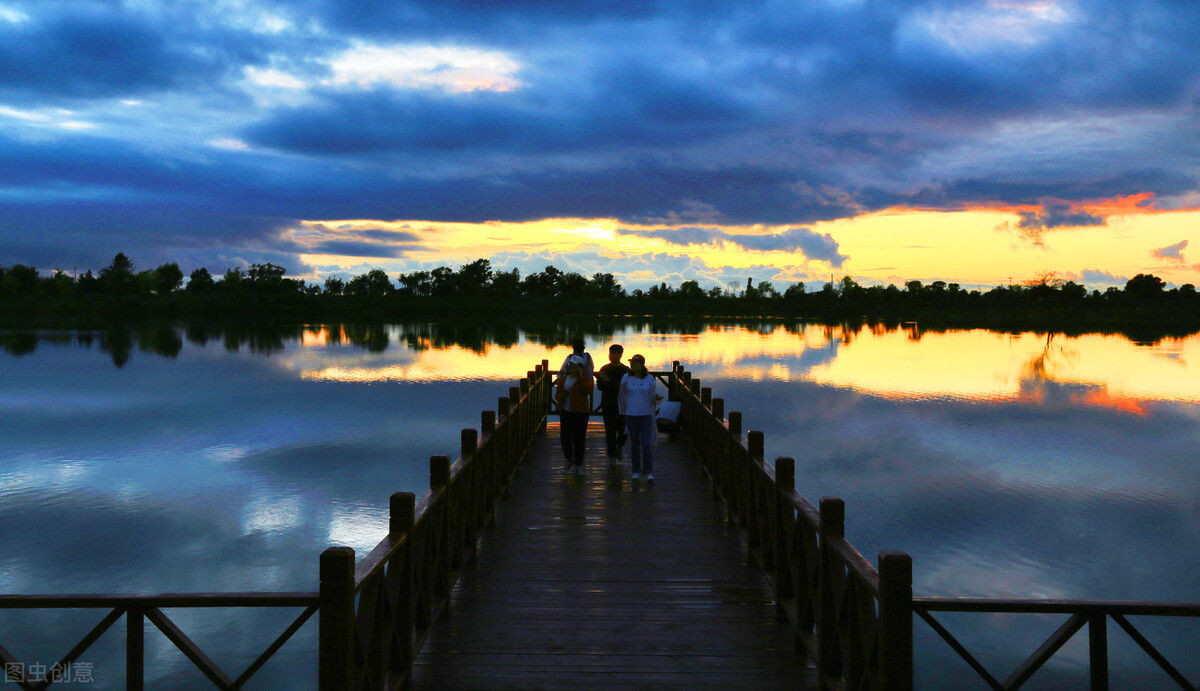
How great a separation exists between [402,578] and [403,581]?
0.04 meters

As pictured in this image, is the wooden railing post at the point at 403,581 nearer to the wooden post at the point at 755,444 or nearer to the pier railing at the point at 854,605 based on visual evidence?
the pier railing at the point at 854,605


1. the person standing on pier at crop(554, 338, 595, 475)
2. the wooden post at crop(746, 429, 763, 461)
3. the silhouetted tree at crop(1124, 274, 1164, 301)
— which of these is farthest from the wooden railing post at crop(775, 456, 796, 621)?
the silhouetted tree at crop(1124, 274, 1164, 301)

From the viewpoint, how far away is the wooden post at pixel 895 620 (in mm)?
A: 3646

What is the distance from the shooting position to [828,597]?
4.93 metres

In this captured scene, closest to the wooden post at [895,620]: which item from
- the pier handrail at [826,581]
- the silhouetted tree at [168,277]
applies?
the pier handrail at [826,581]

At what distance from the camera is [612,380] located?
1180 cm

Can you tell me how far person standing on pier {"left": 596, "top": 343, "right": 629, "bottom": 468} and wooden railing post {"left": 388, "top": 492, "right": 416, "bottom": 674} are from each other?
6204 mm

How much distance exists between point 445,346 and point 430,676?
60.0 m

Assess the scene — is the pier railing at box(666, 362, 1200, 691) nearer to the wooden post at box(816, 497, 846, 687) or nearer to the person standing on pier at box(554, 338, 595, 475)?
the wooden post at box(816, 497, 846, 687)

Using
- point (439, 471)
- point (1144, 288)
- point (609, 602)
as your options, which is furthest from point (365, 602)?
point (1144, 288)

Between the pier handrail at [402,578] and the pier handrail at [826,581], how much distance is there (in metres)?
2.63

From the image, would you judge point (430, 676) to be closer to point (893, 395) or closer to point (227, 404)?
point (227, 404)

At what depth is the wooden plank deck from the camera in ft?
17.4

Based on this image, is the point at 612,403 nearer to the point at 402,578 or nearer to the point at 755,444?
the point at 755,444
